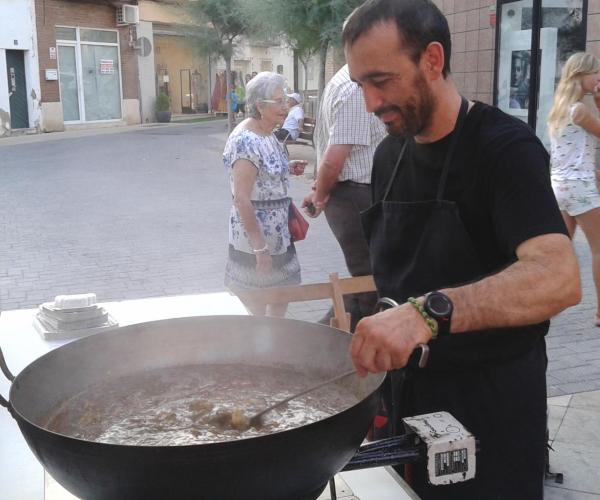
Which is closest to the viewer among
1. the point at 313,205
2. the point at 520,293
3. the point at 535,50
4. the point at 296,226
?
the point at 520,293

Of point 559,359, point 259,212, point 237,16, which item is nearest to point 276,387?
point 259,212

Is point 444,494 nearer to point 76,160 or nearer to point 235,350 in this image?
→ point 235,350

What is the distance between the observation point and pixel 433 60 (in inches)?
69.3

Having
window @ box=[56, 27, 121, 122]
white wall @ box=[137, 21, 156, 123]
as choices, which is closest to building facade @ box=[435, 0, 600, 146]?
window @ box=[56, 27, 121, 122]

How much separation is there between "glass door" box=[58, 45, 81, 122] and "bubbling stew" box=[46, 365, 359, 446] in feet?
82.9

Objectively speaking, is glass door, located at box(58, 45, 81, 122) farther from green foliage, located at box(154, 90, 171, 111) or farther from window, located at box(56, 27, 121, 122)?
green foliage, located at box(154, 90, 171, 111)

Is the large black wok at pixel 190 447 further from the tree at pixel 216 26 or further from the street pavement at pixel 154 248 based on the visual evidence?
the tree at pixel 216 26

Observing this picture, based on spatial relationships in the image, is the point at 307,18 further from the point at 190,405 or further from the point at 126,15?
the point at 126,15

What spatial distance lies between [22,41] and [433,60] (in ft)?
79.2

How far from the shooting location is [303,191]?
38.2ft

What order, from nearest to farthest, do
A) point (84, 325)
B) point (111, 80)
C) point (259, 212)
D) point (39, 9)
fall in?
point (84, 325)
point (259, 212)
point (39, 9)
point (111, 80)

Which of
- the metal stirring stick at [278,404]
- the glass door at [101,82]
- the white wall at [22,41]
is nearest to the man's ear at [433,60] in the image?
the metal stirring stick at [278,404]

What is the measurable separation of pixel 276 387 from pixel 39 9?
82.1 ft

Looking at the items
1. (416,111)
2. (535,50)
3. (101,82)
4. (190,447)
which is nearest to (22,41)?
(101,82)
